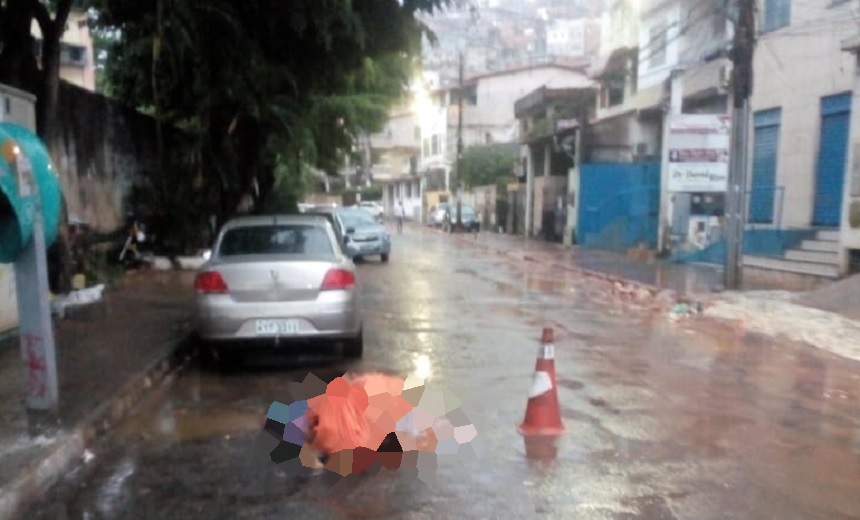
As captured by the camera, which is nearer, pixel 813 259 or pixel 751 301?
pixel 751 301

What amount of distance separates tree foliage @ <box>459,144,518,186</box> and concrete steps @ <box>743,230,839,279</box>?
106 feet

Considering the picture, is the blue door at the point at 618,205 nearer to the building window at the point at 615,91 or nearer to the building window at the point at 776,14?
the building window at the point at 615,91

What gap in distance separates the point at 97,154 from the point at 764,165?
50.3 feet

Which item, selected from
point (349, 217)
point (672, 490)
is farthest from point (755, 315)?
point (349, 217)

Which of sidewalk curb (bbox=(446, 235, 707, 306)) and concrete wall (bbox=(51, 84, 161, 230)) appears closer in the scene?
concrete wall (bbox=(51, 84, 161, 230))

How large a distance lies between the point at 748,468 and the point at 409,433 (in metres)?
2.32

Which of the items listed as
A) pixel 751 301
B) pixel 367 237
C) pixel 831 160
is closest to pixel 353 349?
pixel 751 301

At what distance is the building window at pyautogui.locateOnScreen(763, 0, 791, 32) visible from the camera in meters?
19.1

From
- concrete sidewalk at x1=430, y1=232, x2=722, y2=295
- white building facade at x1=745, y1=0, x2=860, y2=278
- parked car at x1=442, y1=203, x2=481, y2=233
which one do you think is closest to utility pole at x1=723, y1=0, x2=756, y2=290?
concrete sidewalk at x1=430, y1=232, x2=722, y2=295

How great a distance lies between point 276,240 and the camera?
28.5ft

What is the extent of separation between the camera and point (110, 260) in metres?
16.4

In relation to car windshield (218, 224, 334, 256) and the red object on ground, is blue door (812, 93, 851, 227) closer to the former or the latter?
car windshield (218, 224, 334, 256)

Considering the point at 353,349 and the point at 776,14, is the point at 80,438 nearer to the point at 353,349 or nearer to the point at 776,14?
the point at 353,349

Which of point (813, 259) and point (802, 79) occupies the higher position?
point (802, 79)
